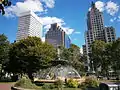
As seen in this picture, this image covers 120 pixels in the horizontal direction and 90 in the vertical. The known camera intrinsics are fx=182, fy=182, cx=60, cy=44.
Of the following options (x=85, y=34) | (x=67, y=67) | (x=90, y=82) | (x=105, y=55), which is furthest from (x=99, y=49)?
(x=85, y=34)

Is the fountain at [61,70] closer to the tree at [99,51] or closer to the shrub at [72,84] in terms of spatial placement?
the shrub at [72,84]

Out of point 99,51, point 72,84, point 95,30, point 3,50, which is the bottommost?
point 72,84

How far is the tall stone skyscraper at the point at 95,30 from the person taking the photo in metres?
165

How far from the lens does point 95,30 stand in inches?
7121

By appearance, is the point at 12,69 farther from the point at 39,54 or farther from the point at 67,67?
the point at 67,67

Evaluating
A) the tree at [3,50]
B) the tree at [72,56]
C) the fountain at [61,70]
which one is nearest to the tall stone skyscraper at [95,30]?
the tree at [72,56]

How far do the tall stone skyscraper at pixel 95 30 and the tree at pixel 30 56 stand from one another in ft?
383

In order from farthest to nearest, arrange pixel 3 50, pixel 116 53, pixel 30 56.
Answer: pixel 116 53, pixel 3 50, pixel 30 56

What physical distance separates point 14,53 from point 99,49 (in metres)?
38.3

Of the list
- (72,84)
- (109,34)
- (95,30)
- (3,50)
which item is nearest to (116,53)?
(3,50)

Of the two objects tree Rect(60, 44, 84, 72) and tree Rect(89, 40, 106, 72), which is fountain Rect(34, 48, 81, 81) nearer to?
tree Rect(60, 44, 84, 72)

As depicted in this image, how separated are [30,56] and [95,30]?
147451 mm

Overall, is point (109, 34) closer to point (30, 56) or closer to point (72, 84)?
point (30, 56)

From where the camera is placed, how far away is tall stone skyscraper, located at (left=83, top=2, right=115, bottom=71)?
6499 inches
